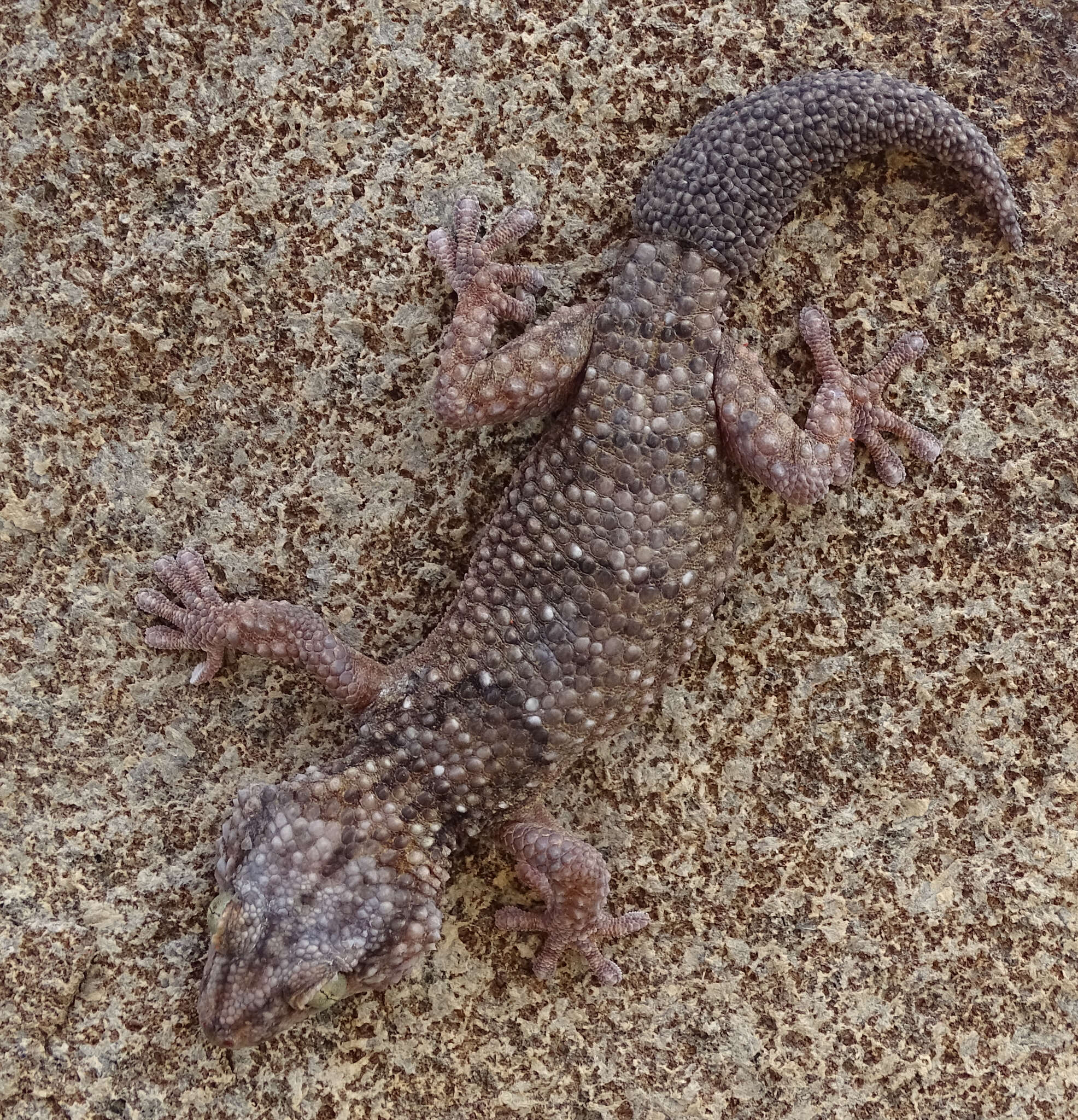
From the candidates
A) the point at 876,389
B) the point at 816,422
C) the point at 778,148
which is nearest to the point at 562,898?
the point at 816,422

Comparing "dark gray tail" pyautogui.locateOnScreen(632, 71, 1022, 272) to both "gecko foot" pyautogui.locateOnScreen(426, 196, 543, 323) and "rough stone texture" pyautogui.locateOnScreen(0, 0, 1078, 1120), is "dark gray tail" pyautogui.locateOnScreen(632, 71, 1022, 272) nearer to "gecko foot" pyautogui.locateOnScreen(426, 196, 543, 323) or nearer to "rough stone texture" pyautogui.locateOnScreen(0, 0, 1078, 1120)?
"rough stone texture" pyautogui.locateOnScreen(0, 0, 1078, 1120)

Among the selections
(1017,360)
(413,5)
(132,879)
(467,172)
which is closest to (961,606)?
(1017,360)

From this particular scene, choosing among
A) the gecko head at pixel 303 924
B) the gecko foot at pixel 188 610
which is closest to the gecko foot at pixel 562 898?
the gecko head at pixel 303 924

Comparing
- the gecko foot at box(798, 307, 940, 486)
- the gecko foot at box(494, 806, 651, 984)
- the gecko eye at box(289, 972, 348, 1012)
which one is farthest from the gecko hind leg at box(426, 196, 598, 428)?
the gecko eye at box(289, 972, 348, 1012)

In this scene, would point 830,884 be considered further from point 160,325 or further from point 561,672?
point 160,325

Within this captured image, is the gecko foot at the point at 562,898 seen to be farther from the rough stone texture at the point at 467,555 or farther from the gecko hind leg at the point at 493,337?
the gecko hind leg at the point at 493,337

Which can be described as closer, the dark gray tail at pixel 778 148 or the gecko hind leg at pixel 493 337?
the dark gray tail at pixel 778 148
